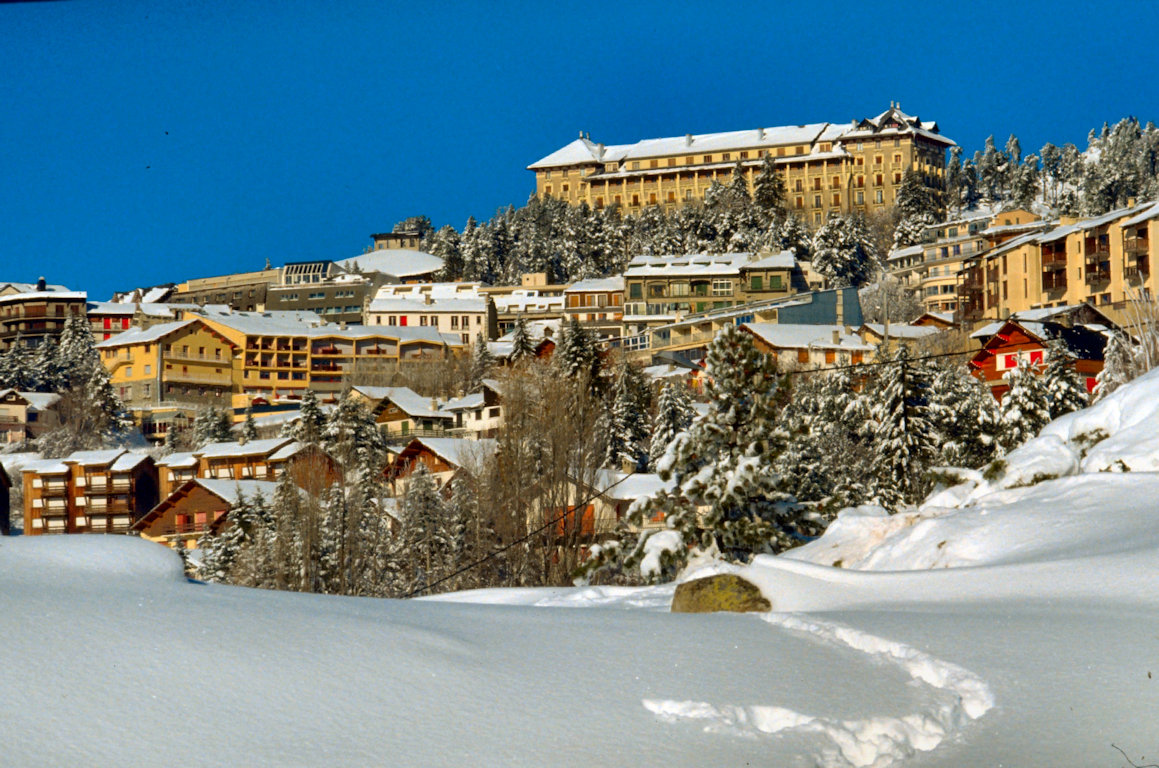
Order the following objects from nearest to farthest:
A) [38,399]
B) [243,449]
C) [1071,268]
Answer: [243,449]
[1071,268]
[38,399]

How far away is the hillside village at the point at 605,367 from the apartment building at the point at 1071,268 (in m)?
0.20

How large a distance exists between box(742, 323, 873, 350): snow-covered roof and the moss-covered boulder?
6802 centimetres

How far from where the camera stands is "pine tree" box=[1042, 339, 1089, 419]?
45344mm

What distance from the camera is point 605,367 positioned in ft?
267

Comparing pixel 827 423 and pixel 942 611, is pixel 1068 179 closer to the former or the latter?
pixel 827 423

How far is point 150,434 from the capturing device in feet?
319

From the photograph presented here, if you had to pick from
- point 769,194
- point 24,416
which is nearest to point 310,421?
point 24,416

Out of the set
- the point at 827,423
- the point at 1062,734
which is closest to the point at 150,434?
the point at 827,423

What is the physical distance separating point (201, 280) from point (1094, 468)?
151m

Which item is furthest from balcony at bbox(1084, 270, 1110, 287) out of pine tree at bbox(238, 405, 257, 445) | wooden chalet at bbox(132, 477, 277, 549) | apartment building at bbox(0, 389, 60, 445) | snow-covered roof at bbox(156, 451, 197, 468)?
apartment building at bbox(0, 389, 60, 445)

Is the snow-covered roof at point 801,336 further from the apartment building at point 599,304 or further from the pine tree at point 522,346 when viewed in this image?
the apartment building at point 599,304

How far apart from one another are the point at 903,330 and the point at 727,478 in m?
66.9

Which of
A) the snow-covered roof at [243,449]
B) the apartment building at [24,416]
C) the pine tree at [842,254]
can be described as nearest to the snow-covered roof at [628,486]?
the snow-covered roof at [243,449]

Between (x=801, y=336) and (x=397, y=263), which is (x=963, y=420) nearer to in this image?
(x=801, y=336)
